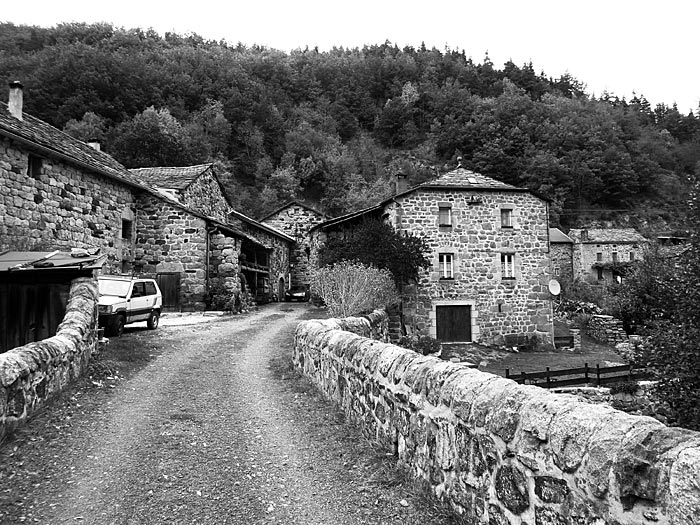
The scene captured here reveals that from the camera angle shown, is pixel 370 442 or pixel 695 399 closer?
pixel 370 442

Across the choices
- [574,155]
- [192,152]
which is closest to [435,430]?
[192,152]

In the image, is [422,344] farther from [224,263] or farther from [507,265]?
[224,263]

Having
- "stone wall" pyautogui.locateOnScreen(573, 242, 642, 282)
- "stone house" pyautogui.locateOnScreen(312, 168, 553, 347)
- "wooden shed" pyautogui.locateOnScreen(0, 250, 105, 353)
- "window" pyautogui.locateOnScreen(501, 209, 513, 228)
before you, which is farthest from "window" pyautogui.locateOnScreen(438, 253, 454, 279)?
"stone wall" pyautogui.locateOnScreen(573, 242, 642, 282)

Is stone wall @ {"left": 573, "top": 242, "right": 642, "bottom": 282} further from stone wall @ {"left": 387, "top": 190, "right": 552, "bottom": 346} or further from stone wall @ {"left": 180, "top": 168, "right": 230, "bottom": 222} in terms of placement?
stone wall @ {"left": 180, "top": 168, "right": 230, "bottom": 222}

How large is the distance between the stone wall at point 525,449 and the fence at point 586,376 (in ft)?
41.4

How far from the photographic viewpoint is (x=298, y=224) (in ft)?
131

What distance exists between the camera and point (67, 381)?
7734 millimetres

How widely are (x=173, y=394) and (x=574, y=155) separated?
68261 millimetres

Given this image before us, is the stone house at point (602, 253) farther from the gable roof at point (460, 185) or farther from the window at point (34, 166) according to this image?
the window at point (34, 166)

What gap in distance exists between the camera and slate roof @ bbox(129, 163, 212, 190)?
975 inches

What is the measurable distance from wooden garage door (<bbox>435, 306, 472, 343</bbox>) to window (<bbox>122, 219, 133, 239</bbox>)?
14559 mm

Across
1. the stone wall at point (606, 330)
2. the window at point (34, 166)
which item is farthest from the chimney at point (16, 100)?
the stone wall at point (606, 330)

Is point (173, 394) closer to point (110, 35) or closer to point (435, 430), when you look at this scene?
point (435, 430)

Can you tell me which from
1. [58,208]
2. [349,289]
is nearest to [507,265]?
[349,289]
